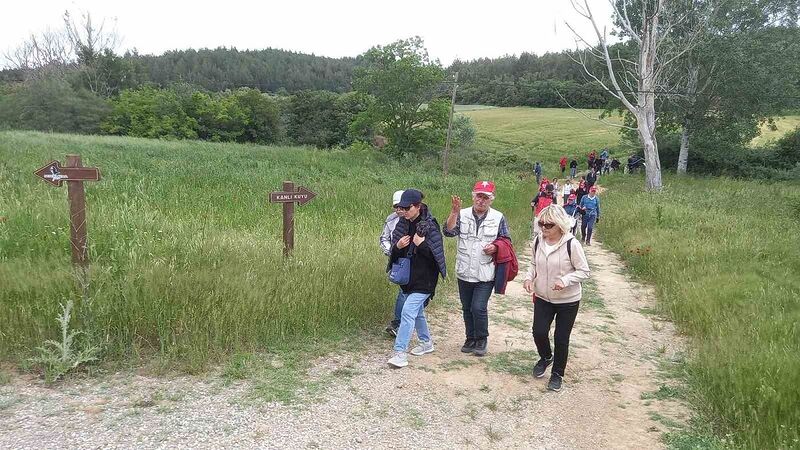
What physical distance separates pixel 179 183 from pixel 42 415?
10551 millimetres

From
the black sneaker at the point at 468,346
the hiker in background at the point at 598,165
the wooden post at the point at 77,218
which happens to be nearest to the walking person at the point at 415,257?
the black sneaker at the point at 468,346

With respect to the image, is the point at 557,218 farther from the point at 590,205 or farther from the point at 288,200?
the point at 590,205

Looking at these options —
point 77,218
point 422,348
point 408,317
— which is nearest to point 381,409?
point 408,317

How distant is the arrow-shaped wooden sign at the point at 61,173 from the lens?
4.90m

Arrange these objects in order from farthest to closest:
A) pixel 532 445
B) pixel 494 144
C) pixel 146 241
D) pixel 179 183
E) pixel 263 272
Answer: pixel 494 144 < pixel 179 183 < pixel 146 241 < pixel 263 272 < pixel 532 445

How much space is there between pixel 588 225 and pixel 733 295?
6.42 metres

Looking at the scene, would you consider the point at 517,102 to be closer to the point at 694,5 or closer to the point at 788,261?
the point at 694,5

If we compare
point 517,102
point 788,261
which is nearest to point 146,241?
point 788,261

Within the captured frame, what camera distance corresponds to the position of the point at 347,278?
6.29 m

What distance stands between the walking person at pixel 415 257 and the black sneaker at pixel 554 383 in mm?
1310

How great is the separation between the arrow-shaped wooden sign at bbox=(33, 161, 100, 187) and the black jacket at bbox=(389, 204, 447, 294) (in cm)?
292

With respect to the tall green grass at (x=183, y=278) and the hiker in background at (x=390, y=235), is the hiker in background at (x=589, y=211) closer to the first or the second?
the tall green grass at (x=183, y=278)

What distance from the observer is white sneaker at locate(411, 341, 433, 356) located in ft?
17.7

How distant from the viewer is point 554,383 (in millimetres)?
4777
